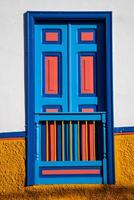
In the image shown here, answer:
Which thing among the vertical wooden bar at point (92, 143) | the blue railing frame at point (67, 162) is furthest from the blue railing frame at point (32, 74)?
the vertical wooden bar at point (92, 143)

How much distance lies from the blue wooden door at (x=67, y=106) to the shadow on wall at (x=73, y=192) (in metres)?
0.08

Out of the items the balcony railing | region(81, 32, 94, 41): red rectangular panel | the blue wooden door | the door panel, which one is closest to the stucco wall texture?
the blue wooden door

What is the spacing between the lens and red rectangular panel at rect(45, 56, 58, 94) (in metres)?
7.06

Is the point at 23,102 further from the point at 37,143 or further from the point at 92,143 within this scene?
the point at 92,143

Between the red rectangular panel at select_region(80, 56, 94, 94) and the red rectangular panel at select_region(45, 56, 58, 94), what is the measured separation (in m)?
0.34

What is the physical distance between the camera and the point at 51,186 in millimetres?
6875

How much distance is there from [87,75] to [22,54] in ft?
2.81

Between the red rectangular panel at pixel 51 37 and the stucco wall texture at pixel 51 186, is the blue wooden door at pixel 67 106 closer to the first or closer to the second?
the red rectangular panel at pixel 51 37

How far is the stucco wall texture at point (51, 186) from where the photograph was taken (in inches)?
270

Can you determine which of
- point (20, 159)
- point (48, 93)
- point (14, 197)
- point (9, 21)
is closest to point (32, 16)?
point (9, 21)

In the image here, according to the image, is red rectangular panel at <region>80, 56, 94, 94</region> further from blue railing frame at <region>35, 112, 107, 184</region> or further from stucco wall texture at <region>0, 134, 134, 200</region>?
stucco wall texture at <region>0, 134, 134, 200</region>

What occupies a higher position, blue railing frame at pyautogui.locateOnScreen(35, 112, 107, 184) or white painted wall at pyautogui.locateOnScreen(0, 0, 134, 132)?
white painted wall at pyautogui.locateOnScreen(0, 0, 134, 132)

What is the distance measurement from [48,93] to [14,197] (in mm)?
1348

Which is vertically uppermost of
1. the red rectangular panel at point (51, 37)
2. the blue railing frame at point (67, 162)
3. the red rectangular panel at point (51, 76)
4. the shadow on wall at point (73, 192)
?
the red rectangular panel at point (51, 37)
